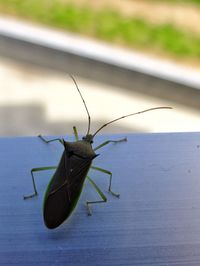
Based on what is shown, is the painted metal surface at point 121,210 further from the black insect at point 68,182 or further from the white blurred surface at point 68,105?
the white blurred surface at point 68,105

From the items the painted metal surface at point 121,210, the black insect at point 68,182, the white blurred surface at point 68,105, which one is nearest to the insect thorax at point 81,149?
the black insect at point 68,182

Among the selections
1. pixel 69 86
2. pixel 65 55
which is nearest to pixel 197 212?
pixel 69 86

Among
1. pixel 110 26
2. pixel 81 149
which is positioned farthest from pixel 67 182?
pixel 110 26

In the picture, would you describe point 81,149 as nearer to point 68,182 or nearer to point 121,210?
point 68,182

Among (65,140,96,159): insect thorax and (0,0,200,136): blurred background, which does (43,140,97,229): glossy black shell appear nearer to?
(65,140,96,159): insect thorax

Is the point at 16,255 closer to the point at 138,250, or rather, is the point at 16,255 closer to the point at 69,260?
the point at 69,260

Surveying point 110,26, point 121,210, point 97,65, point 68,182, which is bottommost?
point 97,65
